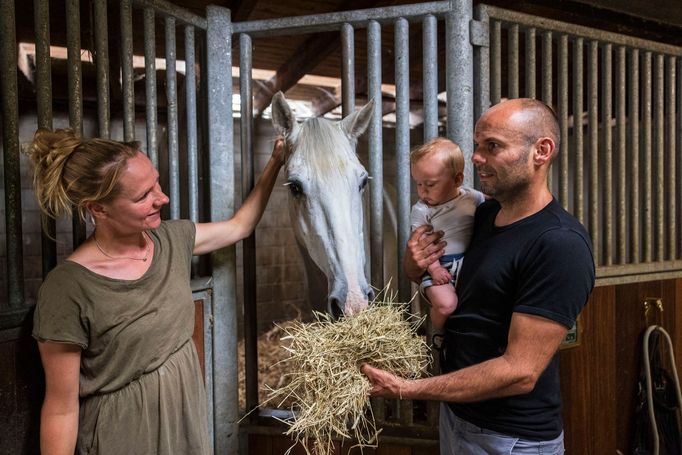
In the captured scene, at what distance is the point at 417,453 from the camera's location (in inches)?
69.7

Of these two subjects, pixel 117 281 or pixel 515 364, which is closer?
pixel 515 364

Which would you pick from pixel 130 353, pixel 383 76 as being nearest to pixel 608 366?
pixel 130 353

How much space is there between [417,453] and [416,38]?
2733 mm

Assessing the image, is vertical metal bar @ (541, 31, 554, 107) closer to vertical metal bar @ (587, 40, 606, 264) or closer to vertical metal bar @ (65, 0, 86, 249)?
vertical metal bar @ (587, 40, 606, 264)

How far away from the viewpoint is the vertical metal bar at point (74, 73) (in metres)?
1.40

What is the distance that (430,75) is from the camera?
1.74 m

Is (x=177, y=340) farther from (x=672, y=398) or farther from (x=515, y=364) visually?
(x=672, y=398)

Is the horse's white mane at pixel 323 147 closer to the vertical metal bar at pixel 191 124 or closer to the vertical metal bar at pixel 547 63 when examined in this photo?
the vertical metal bar at pixel 191 124

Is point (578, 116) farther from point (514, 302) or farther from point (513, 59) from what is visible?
point (514, 302)

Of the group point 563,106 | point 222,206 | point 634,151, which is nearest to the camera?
point 222,206

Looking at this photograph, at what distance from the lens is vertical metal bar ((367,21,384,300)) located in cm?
176

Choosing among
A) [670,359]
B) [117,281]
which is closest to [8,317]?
[117,281]

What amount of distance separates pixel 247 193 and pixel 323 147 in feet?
1.54

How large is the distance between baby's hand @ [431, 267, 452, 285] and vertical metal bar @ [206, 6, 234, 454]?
876mm
